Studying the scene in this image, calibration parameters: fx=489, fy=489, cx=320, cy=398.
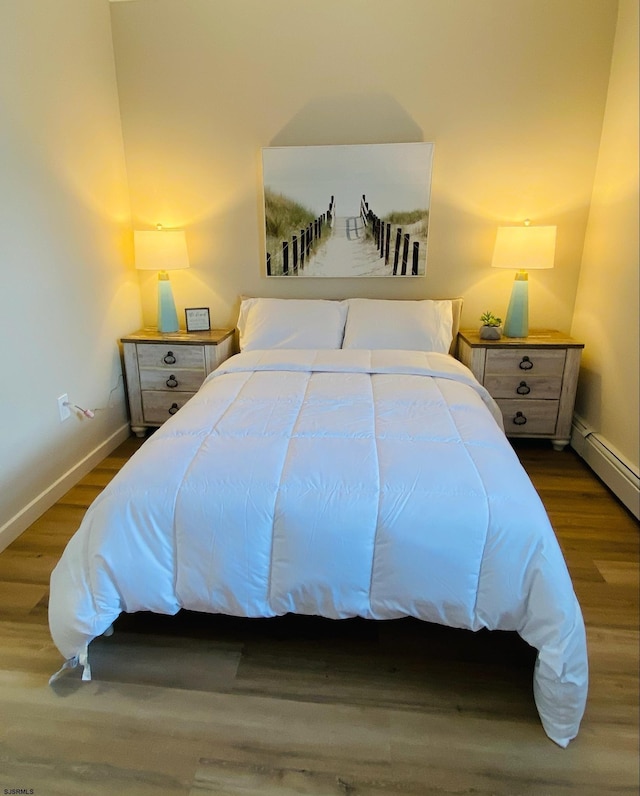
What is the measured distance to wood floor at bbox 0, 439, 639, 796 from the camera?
3.81ft

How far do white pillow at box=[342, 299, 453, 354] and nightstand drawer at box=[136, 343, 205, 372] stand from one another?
2.77 feet

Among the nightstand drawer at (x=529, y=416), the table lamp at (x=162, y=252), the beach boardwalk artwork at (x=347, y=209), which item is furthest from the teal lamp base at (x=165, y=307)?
the nightstand drawer at (x=529, y=416)

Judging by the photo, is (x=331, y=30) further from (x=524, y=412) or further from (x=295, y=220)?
(x=524, y=412)

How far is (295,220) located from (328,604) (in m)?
2.26

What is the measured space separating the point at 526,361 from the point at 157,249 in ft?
7.08

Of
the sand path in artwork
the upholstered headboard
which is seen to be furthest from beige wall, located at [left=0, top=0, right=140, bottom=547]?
the upholstered headboard

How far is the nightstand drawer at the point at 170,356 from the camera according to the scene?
2.81 metres

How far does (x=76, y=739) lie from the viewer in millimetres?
1252

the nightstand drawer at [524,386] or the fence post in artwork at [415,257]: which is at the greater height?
the fence post in artwork at [415,257]

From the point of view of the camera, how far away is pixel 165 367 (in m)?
2.84

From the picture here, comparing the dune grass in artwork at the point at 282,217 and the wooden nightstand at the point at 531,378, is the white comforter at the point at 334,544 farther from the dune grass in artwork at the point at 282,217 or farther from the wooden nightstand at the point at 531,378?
the dune grass in artwork at the point at 282,217

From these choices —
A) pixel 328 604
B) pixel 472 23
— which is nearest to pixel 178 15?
pixel 472 23

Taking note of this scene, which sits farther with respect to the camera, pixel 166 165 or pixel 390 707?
pixel 166 165

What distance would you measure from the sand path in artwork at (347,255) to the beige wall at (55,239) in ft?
3.88
